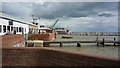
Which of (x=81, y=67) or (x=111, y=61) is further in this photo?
(x=81, y=67)

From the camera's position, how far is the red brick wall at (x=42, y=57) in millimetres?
5185

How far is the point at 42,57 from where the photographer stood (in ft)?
20.3

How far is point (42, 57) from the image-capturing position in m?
6.20

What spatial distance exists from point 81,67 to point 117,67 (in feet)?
4.18

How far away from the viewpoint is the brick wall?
518cm

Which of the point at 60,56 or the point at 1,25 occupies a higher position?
the point at 1,25

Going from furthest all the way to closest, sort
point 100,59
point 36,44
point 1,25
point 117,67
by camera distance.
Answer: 1. point 36,44
2. point 1,25
3. point 100,59
4. point 117,67

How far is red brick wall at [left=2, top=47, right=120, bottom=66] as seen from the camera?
518 centimetres

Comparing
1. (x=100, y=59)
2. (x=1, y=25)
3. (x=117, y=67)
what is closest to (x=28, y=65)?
(x=100, y=59)

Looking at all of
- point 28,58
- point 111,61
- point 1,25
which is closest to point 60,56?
point 28,58

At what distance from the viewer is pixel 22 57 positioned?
6363 millimetres

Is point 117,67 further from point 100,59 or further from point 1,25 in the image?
point 1,25

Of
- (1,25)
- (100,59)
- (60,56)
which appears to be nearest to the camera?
(100,59)

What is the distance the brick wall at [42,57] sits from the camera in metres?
5.18
